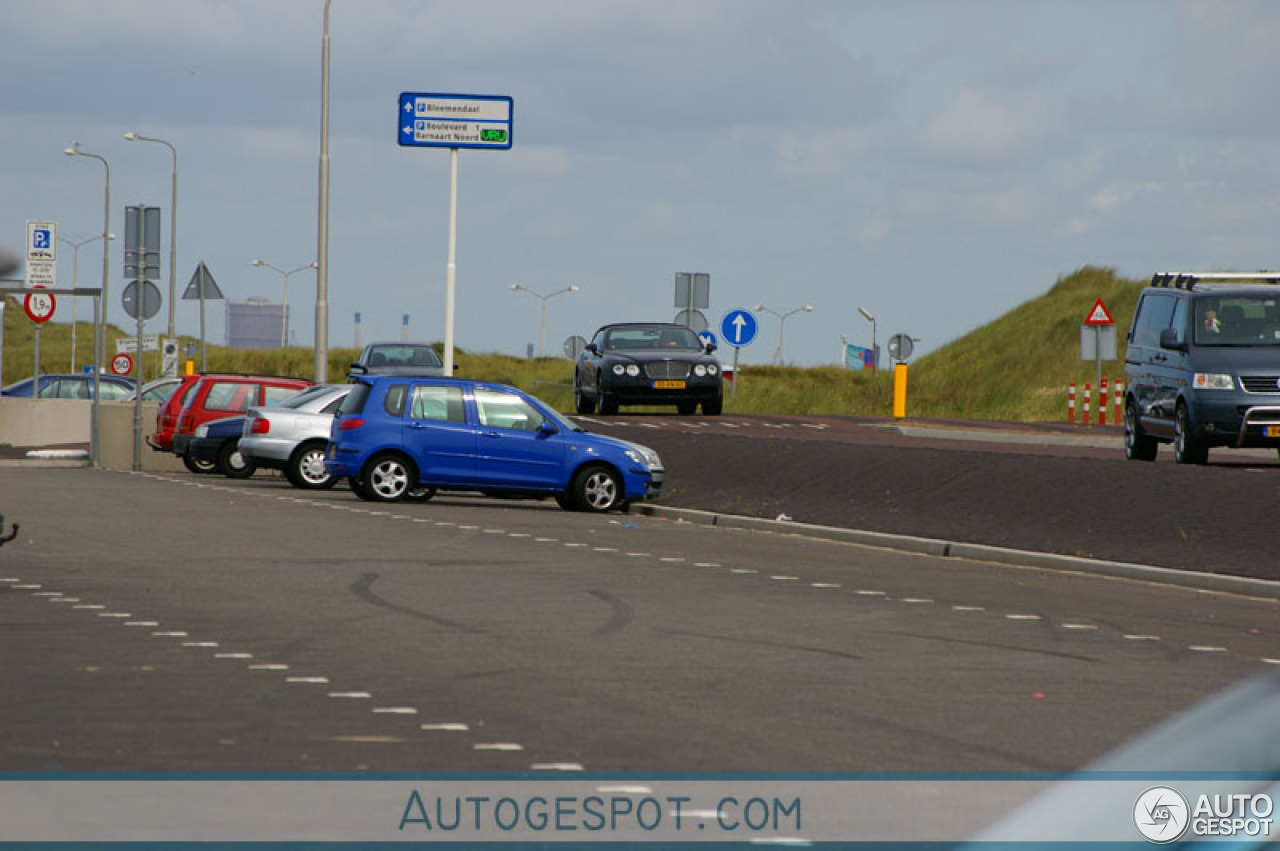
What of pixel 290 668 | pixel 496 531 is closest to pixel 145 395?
pixel 496 531

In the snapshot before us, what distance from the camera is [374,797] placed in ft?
21.4

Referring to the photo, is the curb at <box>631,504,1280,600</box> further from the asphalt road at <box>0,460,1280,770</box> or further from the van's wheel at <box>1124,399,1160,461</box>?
the van's wheel at <box>1124,399,1160,461</box>

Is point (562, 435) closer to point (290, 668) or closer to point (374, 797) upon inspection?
point (290, 668)

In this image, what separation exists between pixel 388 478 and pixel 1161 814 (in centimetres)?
2225

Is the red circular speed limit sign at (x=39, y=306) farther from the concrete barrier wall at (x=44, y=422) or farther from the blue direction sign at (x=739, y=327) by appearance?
the blue direction sign at (x=739, y=327)

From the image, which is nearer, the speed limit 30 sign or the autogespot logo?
the autogespot logo

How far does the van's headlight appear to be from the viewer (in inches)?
842

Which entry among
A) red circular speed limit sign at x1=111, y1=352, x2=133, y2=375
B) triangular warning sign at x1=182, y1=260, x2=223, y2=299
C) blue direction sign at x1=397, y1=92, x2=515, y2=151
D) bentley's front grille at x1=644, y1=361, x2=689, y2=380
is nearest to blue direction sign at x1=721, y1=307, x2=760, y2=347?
bentley's front grille at x1=644, y1=361, x2=689, y2=380

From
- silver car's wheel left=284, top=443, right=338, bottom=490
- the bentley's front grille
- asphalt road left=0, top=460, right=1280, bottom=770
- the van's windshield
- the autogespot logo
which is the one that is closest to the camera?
the autogespot logo

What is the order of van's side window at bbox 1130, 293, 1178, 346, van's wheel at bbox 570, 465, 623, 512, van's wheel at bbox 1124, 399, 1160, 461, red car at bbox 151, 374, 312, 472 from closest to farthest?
van's side window at bbox 1130, 293, 1178, 346, van's wheel at bbox 1124, 399, 1160, 461, van's wheel at bbox 570, 465, 623, 512, red car at bbox 151, 374, 312, 472

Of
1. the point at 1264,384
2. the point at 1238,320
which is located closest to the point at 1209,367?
the point at 1264,384

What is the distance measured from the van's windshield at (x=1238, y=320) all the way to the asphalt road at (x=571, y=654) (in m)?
5.83

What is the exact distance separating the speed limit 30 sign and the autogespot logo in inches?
1769

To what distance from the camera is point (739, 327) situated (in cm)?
3888
